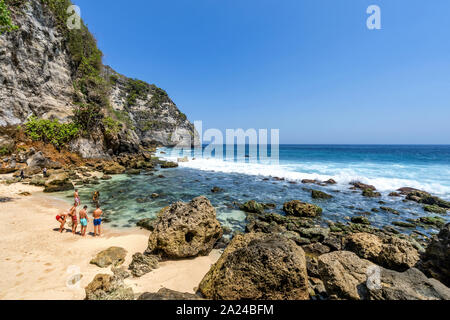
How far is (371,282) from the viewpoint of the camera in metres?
3.33

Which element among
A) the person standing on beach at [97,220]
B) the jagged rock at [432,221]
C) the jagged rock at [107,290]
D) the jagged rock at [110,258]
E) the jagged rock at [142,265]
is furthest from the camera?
the jagged rock at [432,221]

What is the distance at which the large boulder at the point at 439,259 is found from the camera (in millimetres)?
4200

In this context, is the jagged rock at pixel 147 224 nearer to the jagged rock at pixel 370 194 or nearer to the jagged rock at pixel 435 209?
the jagged rock at pixel 370 194

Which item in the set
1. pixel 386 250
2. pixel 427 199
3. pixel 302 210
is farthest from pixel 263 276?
pixel 427 199

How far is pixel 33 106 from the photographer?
2173 centimetres

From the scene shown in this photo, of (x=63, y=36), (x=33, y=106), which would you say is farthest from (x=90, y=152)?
(x=63, y=36)

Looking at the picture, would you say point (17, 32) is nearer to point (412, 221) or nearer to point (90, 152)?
point (90, 152)

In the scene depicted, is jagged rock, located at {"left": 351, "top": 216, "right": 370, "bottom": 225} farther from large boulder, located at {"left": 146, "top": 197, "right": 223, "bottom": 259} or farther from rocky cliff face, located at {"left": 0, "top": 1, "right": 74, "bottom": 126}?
rocky cliff face, located at {"left": 0, "top": 1, "right": 74, "bottom": 126}

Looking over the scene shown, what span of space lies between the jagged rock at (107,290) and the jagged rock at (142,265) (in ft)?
3.35

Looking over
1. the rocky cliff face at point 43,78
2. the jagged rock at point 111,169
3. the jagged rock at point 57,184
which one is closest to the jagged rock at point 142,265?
the jagged rock at point 57,184

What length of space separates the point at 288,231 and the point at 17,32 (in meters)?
33.9

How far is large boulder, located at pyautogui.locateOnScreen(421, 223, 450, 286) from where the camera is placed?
420 cm

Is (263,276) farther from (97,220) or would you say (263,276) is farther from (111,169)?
(111,169)

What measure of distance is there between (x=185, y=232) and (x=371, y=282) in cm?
515
